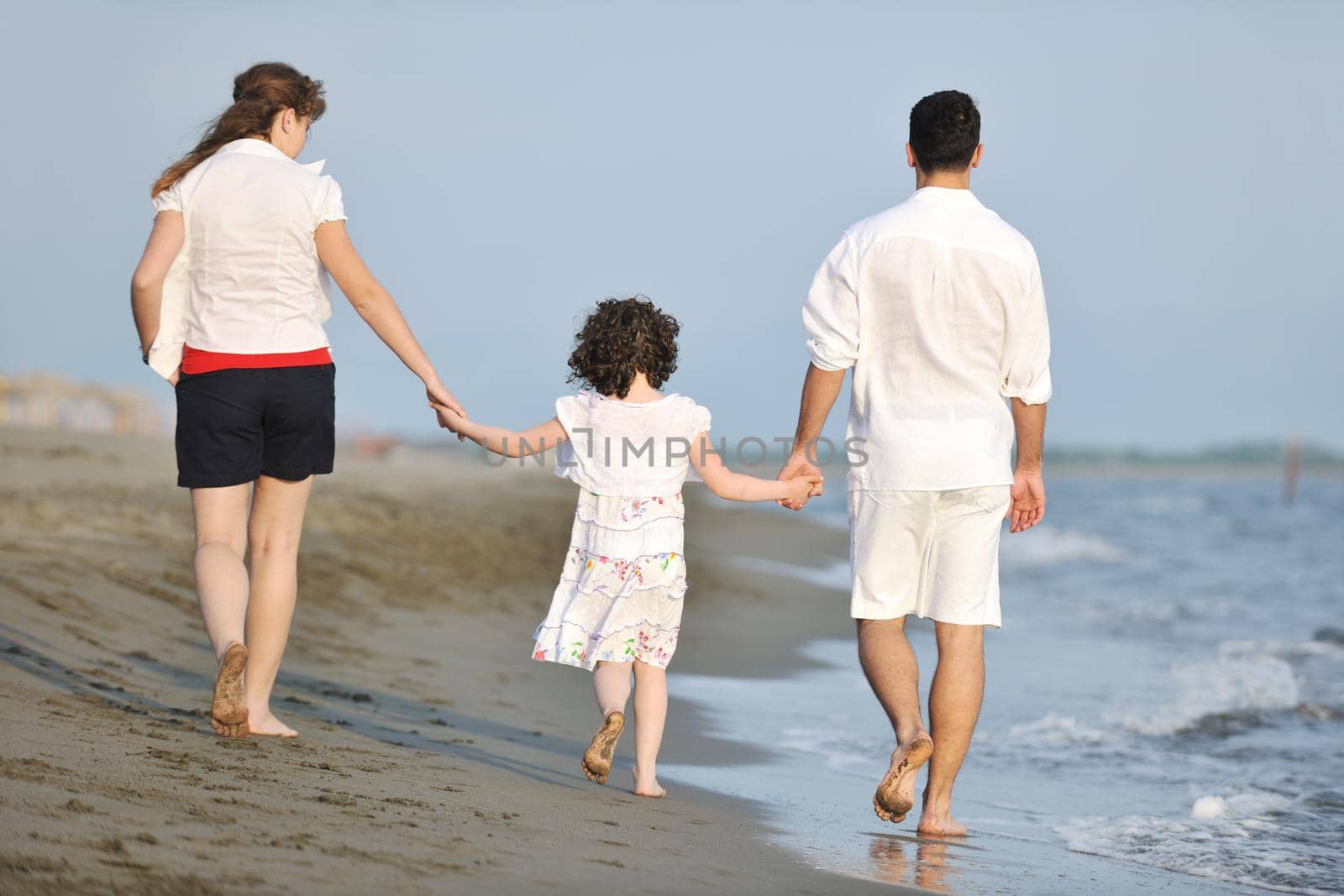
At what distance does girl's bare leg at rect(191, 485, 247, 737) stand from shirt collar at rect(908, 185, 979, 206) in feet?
6.74

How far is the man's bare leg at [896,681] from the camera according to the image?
347 centimetres

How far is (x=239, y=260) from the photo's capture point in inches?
147

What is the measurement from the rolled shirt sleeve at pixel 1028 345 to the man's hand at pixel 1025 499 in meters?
0.22

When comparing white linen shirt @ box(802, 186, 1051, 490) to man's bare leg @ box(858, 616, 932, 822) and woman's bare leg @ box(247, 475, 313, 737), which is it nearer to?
man's bare leg @ box(858, 616, 932, 822)

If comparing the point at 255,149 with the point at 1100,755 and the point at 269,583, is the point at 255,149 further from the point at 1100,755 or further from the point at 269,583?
the point at 1100,755

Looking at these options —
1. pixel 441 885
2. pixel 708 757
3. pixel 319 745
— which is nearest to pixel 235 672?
pixel 319 745

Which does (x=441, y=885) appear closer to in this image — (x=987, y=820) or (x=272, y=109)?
(x=987, y=820)

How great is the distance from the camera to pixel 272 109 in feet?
12.8

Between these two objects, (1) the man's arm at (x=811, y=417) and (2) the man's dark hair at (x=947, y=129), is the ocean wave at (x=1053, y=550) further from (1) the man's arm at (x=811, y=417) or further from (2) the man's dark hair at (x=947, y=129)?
(2) the man's dark hair at (x=947, y=129)

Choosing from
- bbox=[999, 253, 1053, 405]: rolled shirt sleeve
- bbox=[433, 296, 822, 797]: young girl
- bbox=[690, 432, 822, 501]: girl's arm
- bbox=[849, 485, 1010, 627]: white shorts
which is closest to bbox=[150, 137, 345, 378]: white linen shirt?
bbox=[433, 296, 822, 797]: young girl

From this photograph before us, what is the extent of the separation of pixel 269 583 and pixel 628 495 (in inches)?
42.5

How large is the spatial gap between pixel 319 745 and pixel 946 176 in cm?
235

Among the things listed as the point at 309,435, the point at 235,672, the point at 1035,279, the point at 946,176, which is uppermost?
the point at 946,176

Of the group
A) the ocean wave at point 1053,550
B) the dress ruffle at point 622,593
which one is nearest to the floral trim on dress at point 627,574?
the dress ruffle at point 622,593
